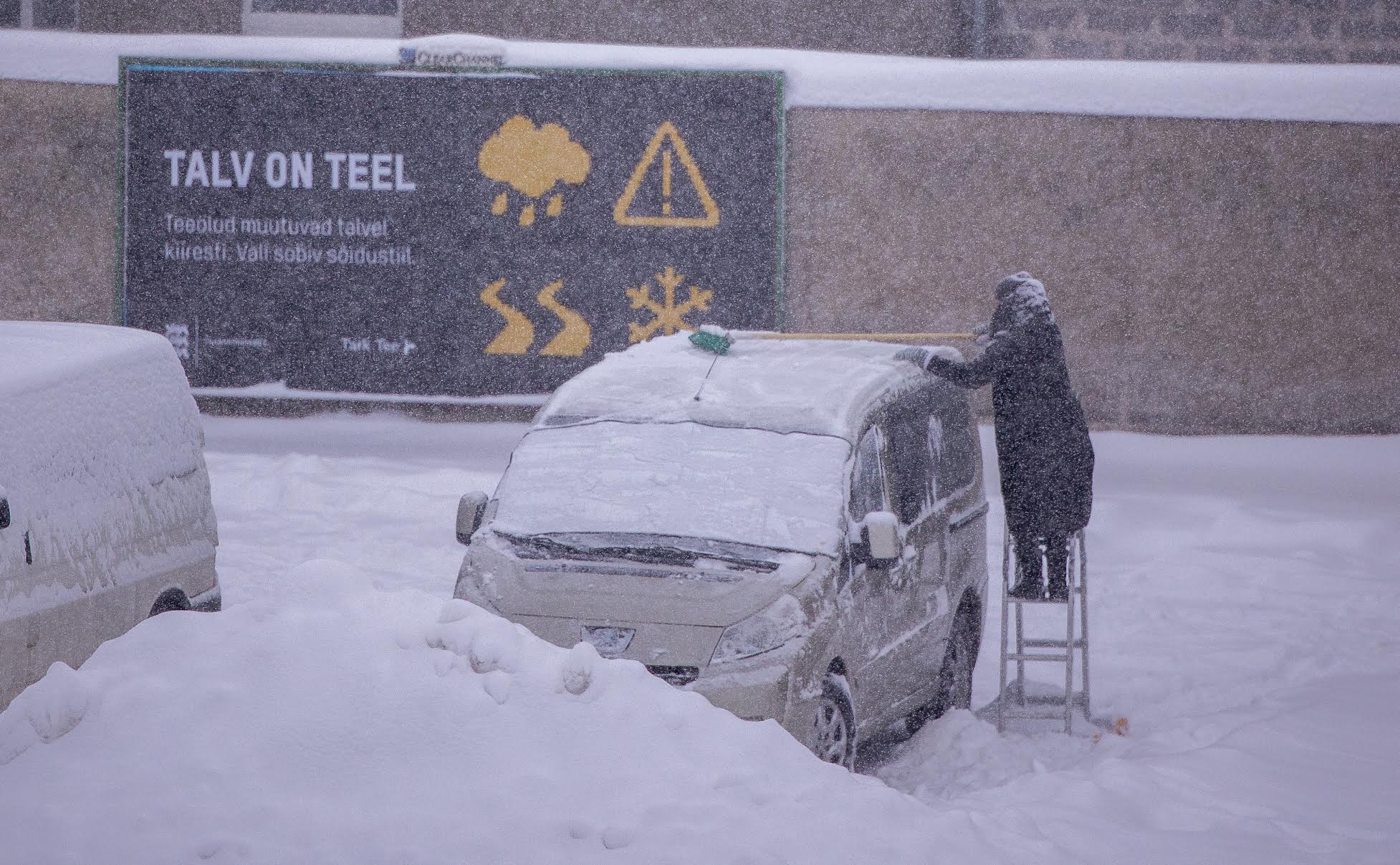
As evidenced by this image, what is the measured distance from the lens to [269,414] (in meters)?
14.0

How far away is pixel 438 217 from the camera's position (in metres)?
13.5

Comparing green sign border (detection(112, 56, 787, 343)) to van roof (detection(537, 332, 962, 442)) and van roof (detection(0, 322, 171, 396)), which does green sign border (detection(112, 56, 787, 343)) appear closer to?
van roof (detection(537, 332, 962, 442))

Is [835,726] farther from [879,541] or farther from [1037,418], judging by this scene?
[1037,418]

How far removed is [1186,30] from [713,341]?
8373mm

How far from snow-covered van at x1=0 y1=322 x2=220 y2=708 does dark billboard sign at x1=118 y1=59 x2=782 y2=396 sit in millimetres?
5736

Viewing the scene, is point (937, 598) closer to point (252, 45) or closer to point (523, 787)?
point (523, 787)

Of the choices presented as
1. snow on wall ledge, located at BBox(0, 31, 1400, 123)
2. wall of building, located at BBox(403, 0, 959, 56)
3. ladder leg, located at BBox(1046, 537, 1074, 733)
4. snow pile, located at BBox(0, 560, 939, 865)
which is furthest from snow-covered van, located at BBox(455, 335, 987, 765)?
wall of building, located at BBox(403, 0, 959, 56)

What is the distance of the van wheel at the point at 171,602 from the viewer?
7.28 m

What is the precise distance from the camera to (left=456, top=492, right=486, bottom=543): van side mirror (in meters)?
7.13

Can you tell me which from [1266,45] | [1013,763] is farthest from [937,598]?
[1266,45]

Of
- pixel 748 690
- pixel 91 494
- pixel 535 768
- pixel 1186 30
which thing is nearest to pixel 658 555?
pixel 748 690

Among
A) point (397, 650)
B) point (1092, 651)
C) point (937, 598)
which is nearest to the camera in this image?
point (397, 650)

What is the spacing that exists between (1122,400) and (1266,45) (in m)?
3.71

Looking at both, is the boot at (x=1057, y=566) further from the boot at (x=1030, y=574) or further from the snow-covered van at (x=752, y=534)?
the snow-covered van at (x=752, y=534)
